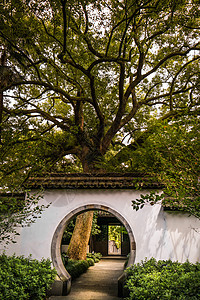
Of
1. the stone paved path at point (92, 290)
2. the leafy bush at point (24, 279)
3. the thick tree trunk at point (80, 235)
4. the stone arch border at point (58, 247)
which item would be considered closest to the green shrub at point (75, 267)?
Result: the stone paved path at point (92, 290)

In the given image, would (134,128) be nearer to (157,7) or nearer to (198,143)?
(157,7)

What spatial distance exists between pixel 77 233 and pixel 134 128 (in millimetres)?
5926

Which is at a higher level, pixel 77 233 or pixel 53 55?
pixel 53 55

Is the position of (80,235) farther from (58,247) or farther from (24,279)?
(24,279)

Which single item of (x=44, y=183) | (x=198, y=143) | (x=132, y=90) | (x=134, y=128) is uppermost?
(x=132, y=90)

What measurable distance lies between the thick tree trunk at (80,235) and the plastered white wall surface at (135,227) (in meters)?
4.03

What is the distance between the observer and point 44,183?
778 centimetres

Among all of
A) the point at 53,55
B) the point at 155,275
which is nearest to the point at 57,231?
the point at 155,275

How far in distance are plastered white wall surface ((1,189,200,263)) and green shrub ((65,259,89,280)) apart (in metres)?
3.08

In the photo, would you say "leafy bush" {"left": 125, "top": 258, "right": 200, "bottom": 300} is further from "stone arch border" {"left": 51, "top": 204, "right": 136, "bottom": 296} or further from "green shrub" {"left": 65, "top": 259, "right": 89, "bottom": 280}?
"green shrub" {"left": 65, "top": 259, "right": 89, "bottom": 280}

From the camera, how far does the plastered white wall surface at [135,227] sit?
7469 mm

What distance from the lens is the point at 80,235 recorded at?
11.5m

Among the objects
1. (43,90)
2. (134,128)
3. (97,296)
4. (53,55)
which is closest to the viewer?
(97,296)

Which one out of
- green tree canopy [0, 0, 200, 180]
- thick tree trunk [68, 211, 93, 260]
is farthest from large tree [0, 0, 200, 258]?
thick tree trunk [68, 211, 93, 260]
